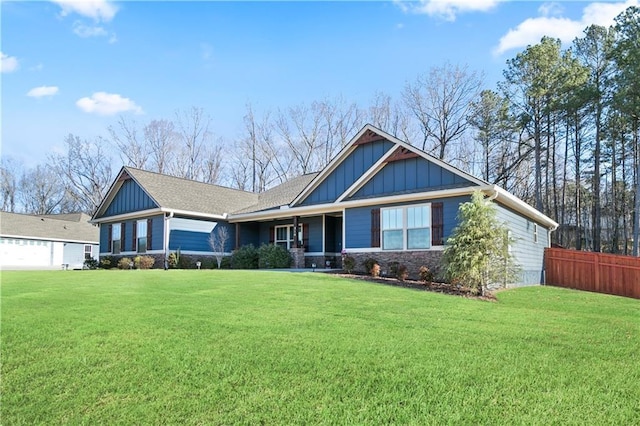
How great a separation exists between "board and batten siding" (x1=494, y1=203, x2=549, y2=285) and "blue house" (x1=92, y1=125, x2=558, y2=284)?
5 cm

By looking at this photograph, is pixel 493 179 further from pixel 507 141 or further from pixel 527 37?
pixel 527 37

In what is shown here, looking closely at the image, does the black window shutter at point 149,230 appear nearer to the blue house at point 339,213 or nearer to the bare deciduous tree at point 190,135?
the blue house at point 339,213

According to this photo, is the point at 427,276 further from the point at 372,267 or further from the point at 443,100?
the point at 443,100

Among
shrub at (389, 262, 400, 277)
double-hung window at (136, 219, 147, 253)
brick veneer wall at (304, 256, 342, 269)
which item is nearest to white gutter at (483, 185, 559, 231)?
shrub at (389, 262, 400, 277)

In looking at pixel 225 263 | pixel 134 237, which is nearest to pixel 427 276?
pixel 225 263

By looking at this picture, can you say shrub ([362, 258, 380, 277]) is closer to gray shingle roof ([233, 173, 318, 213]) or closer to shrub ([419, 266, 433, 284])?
shrub ([419, 266, 433, 284])

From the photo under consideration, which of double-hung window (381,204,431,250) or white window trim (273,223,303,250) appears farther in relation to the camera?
white window trim (273,223,303,250)

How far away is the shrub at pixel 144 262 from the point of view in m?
21.1

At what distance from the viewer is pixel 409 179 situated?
52.9 ft

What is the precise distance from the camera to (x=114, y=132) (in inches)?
1618

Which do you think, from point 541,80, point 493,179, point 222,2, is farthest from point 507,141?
point 222,2

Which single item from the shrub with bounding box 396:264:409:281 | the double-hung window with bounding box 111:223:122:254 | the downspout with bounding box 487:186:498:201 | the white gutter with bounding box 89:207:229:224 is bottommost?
the shrub with bounding box 396:264:409:281

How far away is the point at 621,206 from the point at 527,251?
16277mm

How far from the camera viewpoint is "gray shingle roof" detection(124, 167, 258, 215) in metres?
22.0
